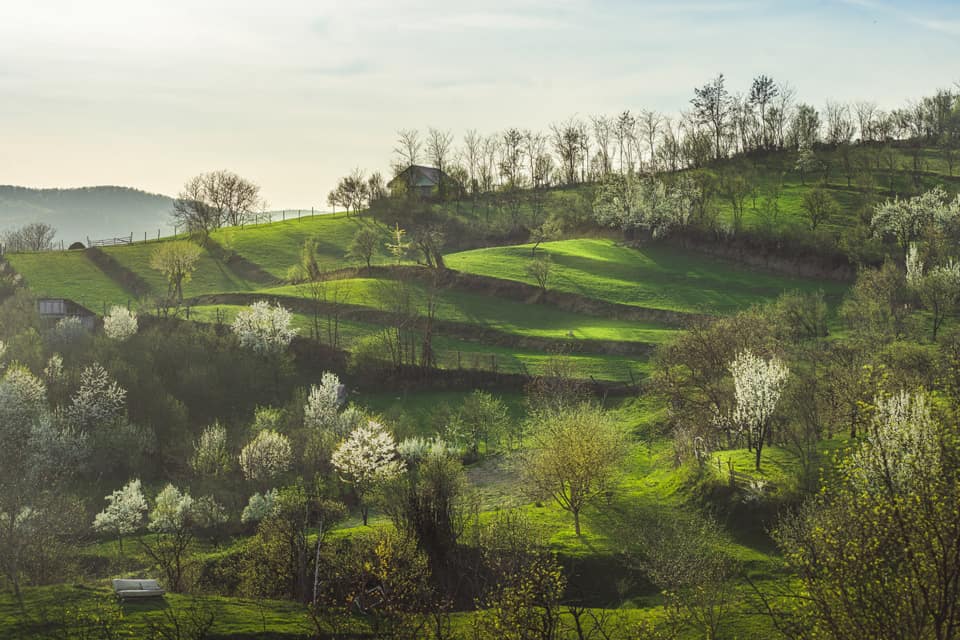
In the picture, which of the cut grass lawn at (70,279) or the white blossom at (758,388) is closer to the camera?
the white blossom at (758,388)

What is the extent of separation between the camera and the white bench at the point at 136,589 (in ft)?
108

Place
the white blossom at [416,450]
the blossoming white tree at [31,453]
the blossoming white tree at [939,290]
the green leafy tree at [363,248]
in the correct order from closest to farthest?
the blossoming white tree at [31,453] < the white blossom at [416,450] < the blossoming white tree at [939,290] < the green leafy tree at [363,248]

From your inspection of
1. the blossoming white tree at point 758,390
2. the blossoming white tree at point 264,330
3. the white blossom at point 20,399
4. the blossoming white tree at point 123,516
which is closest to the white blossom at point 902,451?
the blossoming white tree at point 758,390

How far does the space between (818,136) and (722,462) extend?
13486cm

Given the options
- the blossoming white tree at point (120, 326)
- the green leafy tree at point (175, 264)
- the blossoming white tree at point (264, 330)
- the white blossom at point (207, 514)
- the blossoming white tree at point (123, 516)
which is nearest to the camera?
the blossoming white tree at point (123, 516)

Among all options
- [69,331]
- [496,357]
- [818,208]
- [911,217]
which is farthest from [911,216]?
[69,331]

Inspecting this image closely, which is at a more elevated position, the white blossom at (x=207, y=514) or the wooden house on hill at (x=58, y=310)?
the wooden house on hill at (x=58, y=310)

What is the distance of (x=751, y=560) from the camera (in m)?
43.1

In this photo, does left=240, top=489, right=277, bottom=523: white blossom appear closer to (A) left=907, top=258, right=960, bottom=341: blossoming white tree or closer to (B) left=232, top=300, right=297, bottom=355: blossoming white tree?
(B) left=232, top=300, right=297, bottom=355: blossoming white tree

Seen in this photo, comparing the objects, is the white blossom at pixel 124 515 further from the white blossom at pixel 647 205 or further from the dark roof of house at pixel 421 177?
the dark roof of house at pixel 421 177

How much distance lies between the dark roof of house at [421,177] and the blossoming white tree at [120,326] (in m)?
81.6

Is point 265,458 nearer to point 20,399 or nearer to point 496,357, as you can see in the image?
point 20,399

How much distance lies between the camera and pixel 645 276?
11469 cm

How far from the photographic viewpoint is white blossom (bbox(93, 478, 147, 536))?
57438 mm
